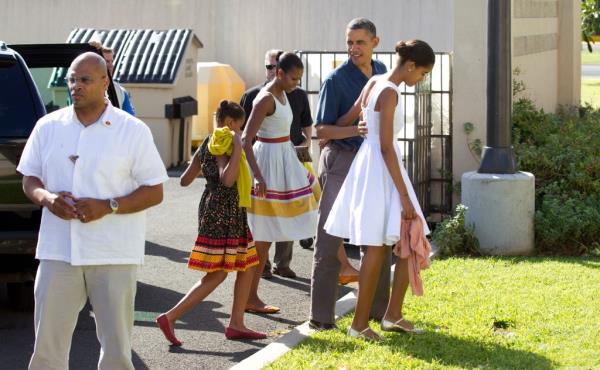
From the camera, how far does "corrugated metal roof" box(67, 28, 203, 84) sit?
16547mm

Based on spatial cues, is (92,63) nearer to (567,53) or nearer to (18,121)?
(18,121)

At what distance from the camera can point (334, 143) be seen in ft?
24.9

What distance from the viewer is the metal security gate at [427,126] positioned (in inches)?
444

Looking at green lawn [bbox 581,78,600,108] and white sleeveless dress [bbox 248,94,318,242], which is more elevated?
green lawn [bbox 581,78,600,108]

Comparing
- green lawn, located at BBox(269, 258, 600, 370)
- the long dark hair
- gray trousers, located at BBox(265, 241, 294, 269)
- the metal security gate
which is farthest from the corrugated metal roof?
the long dark hair

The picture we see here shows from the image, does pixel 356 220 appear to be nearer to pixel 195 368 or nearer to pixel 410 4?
pixel 195 368

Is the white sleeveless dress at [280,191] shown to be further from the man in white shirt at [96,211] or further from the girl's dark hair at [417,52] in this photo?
the man in white shirt at [96,211]

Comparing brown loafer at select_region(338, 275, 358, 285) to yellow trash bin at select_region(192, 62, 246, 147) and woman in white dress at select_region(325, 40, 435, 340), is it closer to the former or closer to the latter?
woman in white dress at select_region(325, 40, 435, 340)

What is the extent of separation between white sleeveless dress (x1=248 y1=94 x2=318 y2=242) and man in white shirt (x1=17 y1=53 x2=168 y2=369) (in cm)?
339

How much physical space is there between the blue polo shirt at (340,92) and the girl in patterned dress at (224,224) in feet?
1.87

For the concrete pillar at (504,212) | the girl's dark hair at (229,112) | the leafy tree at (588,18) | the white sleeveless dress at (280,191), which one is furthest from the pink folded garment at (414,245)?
the leafy tree at (588,18)

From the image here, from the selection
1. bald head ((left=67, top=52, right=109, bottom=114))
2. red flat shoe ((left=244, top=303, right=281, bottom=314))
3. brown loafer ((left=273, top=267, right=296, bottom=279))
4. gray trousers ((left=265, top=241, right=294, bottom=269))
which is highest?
bald head ((left=67, top=52, right=109, bottom=114))

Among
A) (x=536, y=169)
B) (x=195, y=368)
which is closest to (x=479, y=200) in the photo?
(x=536, y=169)

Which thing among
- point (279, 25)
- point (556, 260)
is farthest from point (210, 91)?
point (556, 260)
